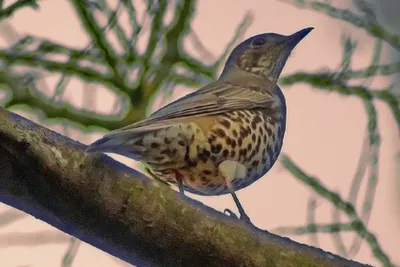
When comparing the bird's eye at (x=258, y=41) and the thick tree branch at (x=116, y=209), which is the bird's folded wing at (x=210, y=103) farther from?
the thick tree branch at (x=116, y=209)

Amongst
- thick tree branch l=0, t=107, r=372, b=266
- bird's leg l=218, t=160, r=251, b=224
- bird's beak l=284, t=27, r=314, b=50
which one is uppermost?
bird's beak l=284, t=27, r=314, b=50

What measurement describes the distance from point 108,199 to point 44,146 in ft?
0.55

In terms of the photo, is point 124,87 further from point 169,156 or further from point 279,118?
point 279,118

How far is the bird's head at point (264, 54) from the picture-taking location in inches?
135

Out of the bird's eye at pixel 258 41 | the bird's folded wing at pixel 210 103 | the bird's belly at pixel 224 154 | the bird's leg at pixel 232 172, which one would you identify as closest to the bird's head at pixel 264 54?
the bird's eye at pixel 258 41

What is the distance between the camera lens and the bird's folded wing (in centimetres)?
234

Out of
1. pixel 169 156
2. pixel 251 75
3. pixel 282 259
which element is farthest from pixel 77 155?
pixel 251 75

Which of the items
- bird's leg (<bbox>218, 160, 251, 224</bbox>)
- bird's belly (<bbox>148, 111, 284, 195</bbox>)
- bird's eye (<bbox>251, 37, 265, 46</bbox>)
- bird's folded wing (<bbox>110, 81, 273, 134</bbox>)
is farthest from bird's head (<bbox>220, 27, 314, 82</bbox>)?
bird's leg (<bbox>218, 160, 251, 224</bbox>)

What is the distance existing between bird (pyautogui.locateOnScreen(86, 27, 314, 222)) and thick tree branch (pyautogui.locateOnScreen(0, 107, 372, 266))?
0.62m

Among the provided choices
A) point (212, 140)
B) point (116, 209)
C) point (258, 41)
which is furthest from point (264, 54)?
point (116, 209)

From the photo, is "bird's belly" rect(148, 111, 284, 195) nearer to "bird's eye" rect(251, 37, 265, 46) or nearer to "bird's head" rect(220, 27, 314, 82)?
"bird's head" rect(220, 27, 314, 82)

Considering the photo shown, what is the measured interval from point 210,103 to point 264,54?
90cm

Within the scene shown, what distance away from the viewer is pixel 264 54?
3.50m

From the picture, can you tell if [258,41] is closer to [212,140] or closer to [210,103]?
[210,103]
